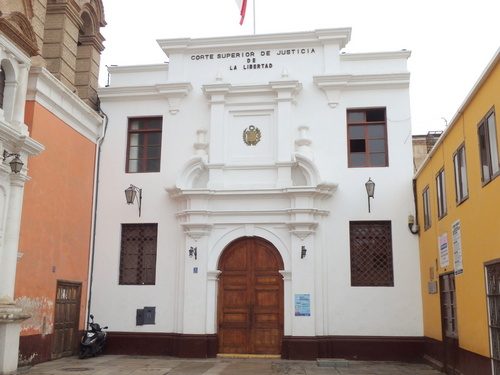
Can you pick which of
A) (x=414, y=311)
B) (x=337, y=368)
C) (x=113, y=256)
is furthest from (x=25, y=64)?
(x=414, y=311)

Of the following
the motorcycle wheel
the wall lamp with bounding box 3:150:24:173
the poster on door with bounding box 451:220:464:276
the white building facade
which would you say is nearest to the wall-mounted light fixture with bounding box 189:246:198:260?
the white building facade

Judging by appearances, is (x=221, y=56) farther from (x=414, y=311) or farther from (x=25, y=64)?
(x=414, y=311)

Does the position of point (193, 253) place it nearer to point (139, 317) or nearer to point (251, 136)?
point (139, 317)

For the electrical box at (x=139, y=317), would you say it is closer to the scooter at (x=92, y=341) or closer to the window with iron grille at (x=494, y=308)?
the scooter at (x=92, y=341)

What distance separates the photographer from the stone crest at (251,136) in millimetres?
14352

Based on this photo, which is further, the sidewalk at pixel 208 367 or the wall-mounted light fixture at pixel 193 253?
the wall-mounted light fixture at pixel 193 253

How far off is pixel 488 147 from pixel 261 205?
6524 mm

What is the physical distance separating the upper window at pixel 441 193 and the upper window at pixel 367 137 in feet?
8.88

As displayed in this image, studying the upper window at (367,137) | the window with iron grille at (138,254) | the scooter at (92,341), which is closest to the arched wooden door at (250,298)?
the window with iron grille at (138,254)

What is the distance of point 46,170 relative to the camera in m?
12.1

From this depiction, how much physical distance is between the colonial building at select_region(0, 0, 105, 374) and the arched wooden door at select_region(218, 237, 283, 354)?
3.50 meters

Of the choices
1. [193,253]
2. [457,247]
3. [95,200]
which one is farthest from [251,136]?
[457,247]

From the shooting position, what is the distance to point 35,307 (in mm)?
11414

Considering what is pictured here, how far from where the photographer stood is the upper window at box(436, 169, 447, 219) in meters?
10.9
